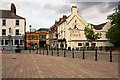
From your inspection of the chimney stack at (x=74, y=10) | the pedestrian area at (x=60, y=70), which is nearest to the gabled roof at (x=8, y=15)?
the chimney stack at (x=74, y=10)

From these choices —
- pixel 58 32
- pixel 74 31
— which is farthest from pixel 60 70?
pixel 58 32

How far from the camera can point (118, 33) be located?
47.0 meters

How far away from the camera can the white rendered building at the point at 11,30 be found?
45312mm

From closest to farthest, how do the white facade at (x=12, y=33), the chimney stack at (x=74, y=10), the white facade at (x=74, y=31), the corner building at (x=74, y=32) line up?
the white facade at (x=12, y=33)
the corner building at (x=74, y=32)
the white facade at (x=74, y=31)
the chimney stack at (x=74, y=10)

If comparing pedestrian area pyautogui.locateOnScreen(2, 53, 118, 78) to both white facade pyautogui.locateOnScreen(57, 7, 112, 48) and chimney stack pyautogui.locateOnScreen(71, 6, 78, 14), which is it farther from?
chimney stack pyautogui.locateOnScreen(71, 6, 78, 14)

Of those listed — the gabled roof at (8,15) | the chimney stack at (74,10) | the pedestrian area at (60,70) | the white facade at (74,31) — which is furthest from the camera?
the chimney stack at (74,10)

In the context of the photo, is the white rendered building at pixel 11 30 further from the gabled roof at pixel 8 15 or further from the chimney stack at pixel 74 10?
the chimney stack at pixel 74 10

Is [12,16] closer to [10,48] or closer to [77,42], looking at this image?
[10,48]

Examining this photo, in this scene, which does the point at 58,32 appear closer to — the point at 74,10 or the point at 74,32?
the point at 74,32

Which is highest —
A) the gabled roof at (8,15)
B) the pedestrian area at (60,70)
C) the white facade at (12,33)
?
the gabled roof at (8,15)

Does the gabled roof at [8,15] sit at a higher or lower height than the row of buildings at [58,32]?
higher

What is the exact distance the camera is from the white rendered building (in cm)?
4531

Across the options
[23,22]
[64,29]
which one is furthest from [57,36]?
[23,22]

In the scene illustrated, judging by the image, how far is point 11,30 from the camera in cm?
4606
